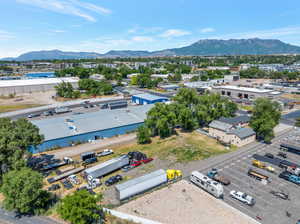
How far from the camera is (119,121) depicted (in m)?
52.6

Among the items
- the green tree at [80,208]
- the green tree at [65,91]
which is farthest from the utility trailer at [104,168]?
the green tree at [65,91]

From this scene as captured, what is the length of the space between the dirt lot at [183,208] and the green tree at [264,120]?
24894 mm

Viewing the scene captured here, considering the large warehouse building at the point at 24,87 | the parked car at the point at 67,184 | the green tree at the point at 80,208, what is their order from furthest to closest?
the large warehouse building at the point at 24,87 → the parked car at the point at 67,184 → the green tree at the point at 80,208

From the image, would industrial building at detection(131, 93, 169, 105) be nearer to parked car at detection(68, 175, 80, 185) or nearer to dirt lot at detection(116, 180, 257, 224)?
parked car at detection(68, 175, 80, 185)

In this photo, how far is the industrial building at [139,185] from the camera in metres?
25.7

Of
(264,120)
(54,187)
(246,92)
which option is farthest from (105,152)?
(246,92)

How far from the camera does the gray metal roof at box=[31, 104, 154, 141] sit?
4550 centimetres

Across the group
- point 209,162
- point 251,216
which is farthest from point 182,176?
point 251,216

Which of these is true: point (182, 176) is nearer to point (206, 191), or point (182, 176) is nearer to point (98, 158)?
point (206, 191)

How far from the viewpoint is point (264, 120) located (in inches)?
1716

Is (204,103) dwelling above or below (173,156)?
above

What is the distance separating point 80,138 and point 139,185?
24.6 metres

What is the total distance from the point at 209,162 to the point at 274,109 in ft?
82.9

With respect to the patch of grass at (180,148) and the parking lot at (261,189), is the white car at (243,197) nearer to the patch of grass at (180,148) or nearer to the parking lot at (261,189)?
the parking lot at (261,189)
